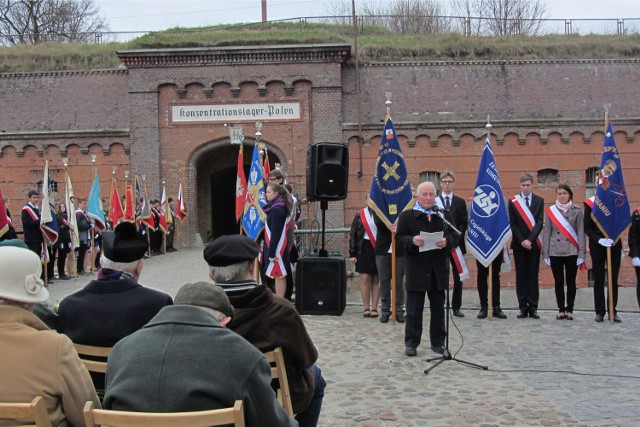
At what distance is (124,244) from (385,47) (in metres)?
22.3

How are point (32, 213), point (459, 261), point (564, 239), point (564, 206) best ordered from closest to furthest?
point (459, 261) → point (564, 239) → point (564, 206) → point (32, 213)

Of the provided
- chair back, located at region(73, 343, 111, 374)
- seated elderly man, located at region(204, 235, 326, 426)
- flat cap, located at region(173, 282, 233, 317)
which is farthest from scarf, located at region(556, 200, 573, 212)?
flat cap, located at region(173, 282, 233, 317)

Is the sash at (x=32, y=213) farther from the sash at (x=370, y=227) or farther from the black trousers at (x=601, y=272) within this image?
the black trousers at (x=601, y=272)

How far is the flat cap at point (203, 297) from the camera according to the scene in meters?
3.20

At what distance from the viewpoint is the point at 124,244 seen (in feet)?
15.2

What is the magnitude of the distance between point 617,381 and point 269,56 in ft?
63.5

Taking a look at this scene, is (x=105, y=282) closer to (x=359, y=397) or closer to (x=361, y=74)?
(x=359, y=397)

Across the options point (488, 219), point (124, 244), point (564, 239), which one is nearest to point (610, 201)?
point (564, 239)

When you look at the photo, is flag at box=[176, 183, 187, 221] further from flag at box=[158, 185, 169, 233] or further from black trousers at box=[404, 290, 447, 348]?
black trousers at box=[404, 290, 447, 348]

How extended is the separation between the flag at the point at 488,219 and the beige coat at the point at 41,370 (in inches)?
337

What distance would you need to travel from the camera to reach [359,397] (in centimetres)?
670

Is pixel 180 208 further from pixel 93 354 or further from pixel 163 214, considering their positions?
pixel 93 354

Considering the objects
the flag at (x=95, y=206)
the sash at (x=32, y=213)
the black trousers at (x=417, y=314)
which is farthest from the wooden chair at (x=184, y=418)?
the flag at (x=95, y=206)

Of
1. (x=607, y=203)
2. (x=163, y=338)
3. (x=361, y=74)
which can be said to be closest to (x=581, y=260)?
(x=607, y=203)
